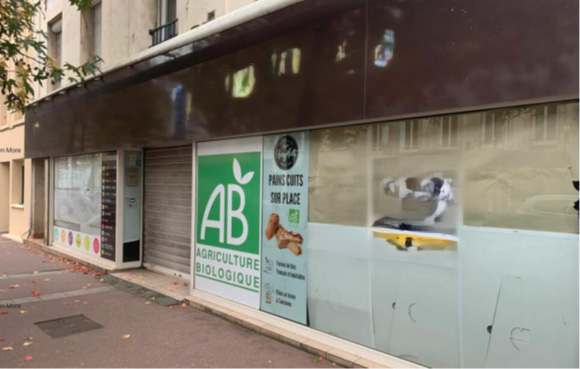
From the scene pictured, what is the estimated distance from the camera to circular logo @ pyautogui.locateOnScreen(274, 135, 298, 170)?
4993 millimetres

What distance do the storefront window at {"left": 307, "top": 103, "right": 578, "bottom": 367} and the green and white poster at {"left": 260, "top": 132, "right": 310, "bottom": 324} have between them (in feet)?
0.49

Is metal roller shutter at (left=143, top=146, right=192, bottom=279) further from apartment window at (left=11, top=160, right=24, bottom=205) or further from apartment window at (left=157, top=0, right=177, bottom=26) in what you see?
apartment window at (left=11, top=160, right=24, bottom=205)

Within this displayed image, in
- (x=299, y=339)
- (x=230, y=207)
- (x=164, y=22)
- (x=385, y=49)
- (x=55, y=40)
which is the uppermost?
(x=55, y=40)

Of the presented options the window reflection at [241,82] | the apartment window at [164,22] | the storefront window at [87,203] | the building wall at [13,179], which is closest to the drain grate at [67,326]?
the storefront window at [87,203]

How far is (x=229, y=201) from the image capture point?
5.87 m

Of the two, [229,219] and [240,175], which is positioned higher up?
[240,175]

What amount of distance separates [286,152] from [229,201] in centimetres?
130

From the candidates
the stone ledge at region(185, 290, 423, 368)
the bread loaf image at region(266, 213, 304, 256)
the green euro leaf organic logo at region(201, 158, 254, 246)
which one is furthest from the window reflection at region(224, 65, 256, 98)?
the stone ledge at region(185, 290, 423, 368)

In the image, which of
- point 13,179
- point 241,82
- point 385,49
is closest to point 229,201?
point 241,82

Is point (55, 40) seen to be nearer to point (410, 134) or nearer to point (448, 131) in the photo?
point (410, 134)

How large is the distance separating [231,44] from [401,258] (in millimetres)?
3553

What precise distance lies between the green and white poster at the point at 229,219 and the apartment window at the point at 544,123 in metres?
3.15

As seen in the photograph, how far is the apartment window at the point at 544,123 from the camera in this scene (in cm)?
316

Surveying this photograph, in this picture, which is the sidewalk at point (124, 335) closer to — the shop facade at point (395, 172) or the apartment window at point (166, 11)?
the shop facade at point (395, 172)
